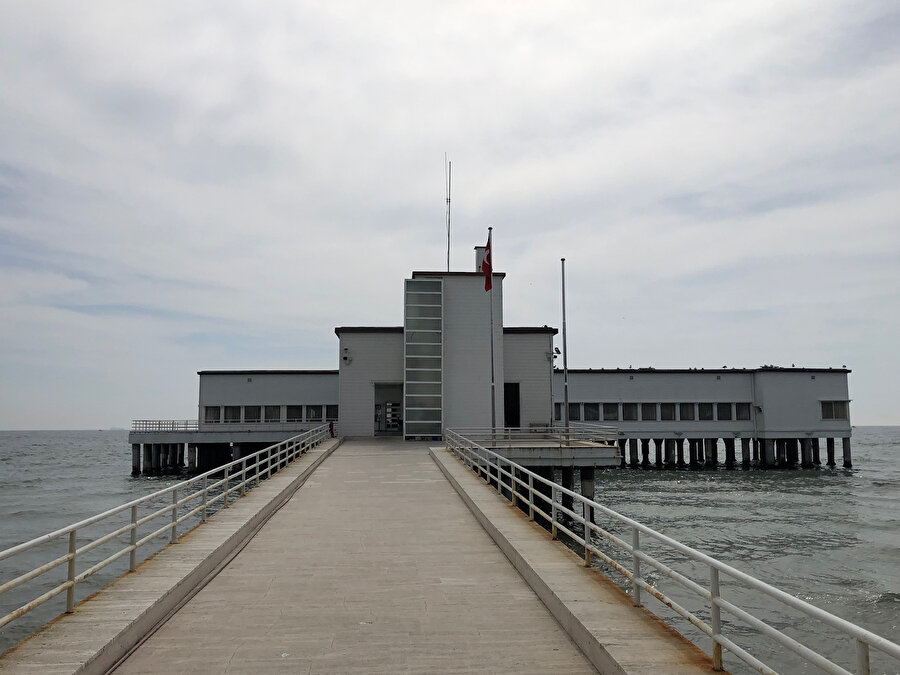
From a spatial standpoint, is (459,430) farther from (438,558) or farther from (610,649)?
(610,649)

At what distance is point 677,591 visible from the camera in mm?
17219

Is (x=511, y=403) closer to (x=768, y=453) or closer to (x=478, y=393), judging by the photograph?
(x=478, y=393)

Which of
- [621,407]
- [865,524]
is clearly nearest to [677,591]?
[865,524]

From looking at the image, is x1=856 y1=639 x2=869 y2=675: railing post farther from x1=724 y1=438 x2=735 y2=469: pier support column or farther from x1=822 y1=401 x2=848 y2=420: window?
x1=822 y1=401 x2=848 y2=420: window

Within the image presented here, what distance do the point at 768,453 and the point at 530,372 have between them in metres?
23.1

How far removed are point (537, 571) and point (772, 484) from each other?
4070cm

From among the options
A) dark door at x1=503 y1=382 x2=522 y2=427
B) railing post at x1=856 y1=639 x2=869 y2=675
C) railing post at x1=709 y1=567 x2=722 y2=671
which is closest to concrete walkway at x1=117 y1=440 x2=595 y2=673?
railing post at x1=709 y1=567 x2=722 y2=671

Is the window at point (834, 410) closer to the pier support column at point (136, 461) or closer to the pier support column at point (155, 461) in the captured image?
the pier support column at point (155, 461)

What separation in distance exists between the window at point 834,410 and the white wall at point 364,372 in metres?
34.5

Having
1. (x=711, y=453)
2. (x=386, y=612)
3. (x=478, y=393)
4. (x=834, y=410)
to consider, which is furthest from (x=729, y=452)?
(x=386, y=612)

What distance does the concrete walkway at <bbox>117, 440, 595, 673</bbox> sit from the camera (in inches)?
261

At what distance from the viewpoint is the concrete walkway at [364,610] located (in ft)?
21.7

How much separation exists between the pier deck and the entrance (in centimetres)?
4225

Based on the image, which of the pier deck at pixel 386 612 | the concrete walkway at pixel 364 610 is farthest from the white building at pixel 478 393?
the pier deck at pixel 386 612
